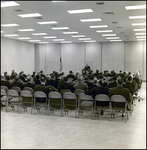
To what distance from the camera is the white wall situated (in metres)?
21.7

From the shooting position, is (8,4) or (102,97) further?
(8,4)

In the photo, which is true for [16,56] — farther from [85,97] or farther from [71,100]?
[85,97]

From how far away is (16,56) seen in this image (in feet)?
77.7

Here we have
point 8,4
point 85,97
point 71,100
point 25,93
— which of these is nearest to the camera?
point 85,97

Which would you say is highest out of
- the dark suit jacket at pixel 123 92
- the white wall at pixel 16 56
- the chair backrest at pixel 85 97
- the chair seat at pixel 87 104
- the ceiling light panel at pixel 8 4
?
the ceiling light panel at pixel 8 4

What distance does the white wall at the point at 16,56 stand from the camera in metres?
21.7

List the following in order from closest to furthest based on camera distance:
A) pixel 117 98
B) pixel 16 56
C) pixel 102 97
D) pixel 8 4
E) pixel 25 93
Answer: pixel 117 98
pixel 102 97
pixel 25 93
pixel 8 4
pixel 16 56

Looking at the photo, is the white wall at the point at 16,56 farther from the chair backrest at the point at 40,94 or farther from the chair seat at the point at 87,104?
the chair seat at the point at 87,104

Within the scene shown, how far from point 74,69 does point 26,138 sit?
21.9m

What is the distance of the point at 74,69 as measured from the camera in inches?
1062

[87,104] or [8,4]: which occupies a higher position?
[8,4]

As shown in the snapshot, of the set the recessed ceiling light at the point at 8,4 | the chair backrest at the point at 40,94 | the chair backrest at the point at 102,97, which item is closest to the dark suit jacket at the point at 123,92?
the chair backrest at the point at 102,97

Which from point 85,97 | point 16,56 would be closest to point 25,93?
point 85,97

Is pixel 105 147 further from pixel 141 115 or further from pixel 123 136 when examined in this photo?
pixel 141 115
